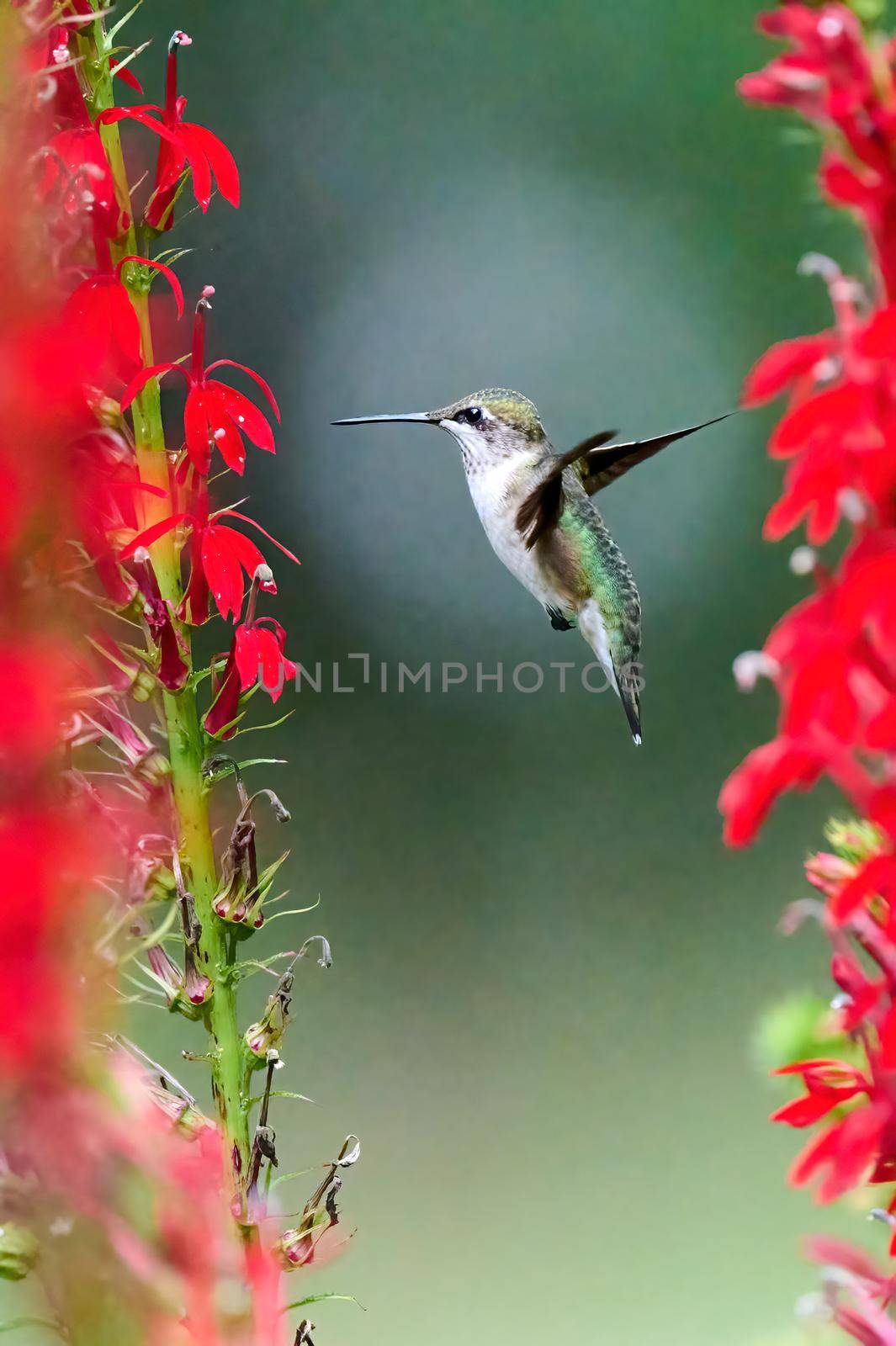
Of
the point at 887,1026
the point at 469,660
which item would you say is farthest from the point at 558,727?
the point at 887,1026

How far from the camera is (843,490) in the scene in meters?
0.25

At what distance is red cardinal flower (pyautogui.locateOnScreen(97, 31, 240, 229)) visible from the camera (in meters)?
0.48

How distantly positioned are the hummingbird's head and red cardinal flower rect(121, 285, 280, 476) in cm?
40

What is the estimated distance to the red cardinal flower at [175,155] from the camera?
18.9 inches

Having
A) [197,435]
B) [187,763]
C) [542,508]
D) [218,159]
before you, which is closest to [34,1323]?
[187,763]

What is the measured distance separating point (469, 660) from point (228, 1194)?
6.68 ft

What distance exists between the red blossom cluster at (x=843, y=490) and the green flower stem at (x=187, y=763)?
22 cm

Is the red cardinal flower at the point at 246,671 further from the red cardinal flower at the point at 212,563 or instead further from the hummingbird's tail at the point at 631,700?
the hummingbird's tail at the point at 631,700

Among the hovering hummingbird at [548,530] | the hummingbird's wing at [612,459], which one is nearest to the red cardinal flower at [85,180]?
the hovering hummingbird at [548,530]

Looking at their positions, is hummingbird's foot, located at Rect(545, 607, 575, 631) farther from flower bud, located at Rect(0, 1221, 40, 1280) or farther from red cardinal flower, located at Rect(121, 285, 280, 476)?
flower bud, located at Rect(0, 1221, 40, 1280)

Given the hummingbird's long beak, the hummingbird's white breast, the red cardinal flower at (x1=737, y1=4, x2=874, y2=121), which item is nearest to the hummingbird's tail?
the hummingbird's white breast

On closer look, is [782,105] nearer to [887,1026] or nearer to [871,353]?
[871,353]

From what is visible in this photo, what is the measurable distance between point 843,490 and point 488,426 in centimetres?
68

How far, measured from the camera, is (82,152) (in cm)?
45
